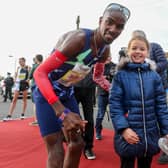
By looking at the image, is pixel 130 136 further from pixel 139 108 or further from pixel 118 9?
pixel 118 9

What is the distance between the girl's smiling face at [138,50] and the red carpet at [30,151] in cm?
147

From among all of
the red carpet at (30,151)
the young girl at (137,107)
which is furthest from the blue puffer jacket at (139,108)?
the red carpet at (30,151)

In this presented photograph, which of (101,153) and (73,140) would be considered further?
(101,153)

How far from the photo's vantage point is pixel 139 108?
7.97 ft

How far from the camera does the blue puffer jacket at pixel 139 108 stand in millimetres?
2426

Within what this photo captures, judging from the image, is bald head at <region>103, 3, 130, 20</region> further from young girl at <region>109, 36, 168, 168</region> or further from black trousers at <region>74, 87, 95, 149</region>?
black trousers at <region>74, 87, 95, 149</region>

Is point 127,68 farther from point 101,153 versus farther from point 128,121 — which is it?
point 101,153

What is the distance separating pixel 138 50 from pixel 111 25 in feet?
1.35

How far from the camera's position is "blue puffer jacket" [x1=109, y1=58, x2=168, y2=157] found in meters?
2.43

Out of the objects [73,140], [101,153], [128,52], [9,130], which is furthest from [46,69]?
[9,130]

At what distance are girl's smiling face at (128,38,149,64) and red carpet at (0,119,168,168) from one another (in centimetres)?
147

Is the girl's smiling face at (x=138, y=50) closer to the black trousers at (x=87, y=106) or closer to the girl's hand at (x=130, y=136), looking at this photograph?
the girl's hand at (x=130, y=136)

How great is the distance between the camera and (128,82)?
2465 mm

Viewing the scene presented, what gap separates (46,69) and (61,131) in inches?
24.7
